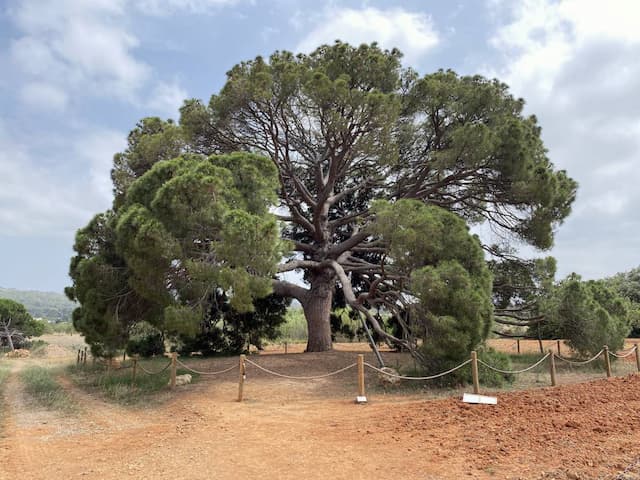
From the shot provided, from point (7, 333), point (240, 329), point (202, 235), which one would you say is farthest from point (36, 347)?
point (202, 235)

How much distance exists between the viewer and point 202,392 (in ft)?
33.2

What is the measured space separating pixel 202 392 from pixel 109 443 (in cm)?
366

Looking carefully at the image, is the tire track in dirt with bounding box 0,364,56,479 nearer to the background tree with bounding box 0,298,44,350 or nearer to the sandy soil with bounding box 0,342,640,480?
the sandy soil with bounding box 0,342,640,480

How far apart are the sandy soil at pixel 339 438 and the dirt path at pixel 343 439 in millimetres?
16

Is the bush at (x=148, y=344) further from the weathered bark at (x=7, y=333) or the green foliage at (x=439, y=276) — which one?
the weathered bark at (x=7, y=333)

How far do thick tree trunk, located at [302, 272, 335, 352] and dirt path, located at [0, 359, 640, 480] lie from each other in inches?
271

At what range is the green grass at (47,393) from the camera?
9820 mm

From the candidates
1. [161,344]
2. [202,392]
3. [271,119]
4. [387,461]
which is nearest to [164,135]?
[271,119]

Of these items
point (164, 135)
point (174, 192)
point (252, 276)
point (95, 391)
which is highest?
point (164, 135)

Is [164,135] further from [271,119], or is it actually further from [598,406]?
[598,406]

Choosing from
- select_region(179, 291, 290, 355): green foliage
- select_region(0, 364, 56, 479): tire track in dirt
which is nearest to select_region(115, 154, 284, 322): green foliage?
select_region(0, 364, 56, 479): tire track in dirt

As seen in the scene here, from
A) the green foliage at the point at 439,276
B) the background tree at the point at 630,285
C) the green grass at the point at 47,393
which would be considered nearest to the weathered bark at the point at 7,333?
the green grass at the point at 47,393

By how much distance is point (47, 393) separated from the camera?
11.4m

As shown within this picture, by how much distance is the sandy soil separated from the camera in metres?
5.09
